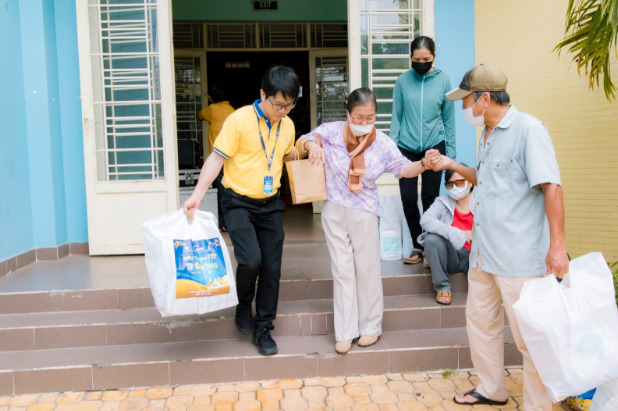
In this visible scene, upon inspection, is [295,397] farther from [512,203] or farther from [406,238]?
[406,238]

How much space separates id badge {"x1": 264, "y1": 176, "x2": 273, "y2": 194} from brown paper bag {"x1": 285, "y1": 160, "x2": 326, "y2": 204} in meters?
0.12

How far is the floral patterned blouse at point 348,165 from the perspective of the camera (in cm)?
321

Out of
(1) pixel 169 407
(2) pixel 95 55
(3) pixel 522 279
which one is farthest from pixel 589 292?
(2) pixel 95 55

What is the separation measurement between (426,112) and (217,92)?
3.01 metres

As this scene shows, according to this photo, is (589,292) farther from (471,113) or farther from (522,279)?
(471,113)

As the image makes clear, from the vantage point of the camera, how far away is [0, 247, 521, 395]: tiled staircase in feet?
10.3

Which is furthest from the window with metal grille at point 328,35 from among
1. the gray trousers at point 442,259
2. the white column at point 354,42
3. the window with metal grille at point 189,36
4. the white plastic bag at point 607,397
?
the white plastic bag at point 607,397

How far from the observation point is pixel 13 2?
4.55 metres

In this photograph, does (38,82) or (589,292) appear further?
(38,82)

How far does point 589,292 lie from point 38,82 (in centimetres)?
468

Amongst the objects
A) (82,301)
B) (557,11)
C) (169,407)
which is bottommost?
(169,407)

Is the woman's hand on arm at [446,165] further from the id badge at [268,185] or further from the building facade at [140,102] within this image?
the building facade at [140,102]

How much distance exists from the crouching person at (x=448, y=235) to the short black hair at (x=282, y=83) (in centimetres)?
152

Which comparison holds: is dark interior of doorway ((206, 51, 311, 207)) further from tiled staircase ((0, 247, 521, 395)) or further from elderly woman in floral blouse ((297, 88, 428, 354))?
elderly woman in floral blouse ((297, 88, 428, 354))
